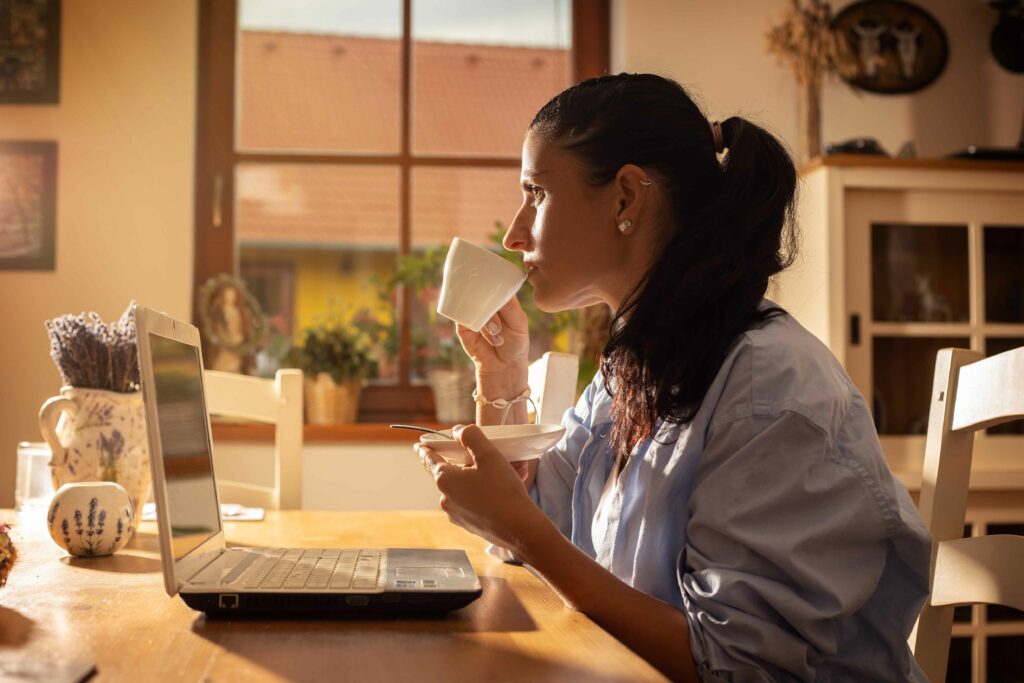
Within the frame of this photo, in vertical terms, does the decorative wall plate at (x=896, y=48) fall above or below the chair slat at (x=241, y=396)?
above

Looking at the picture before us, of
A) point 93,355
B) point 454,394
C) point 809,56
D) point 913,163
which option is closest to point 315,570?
point 93,355

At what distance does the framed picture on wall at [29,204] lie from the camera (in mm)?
3021

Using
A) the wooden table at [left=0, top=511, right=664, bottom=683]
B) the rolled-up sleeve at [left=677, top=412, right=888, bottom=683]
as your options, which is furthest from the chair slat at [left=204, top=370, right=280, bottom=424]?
the rolled-up sleeve at [left=677, top=412, right=888, bottom=683]

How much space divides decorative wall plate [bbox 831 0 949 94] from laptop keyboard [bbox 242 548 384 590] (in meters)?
2.67

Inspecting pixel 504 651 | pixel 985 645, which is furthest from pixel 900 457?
pixel 504 651

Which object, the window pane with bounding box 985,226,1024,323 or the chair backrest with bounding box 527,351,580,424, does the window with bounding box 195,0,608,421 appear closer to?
the window pane with bounding box 985,226,1024,323

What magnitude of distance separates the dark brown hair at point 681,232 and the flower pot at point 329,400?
1965 mm

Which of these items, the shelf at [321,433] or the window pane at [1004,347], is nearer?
the window pane at [1004,347]

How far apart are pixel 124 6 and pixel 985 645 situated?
3066 mm

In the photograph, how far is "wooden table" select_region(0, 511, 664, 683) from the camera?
664mm

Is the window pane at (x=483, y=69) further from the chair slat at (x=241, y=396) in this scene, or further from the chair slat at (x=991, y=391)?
the chair slat at (x=991, y=391)

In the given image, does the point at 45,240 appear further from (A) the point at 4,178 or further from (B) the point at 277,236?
(B) the point at 277,236

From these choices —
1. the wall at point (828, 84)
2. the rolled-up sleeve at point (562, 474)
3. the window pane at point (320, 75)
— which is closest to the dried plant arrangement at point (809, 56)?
the wall at point (828, 84)

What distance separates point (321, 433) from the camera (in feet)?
9.86
